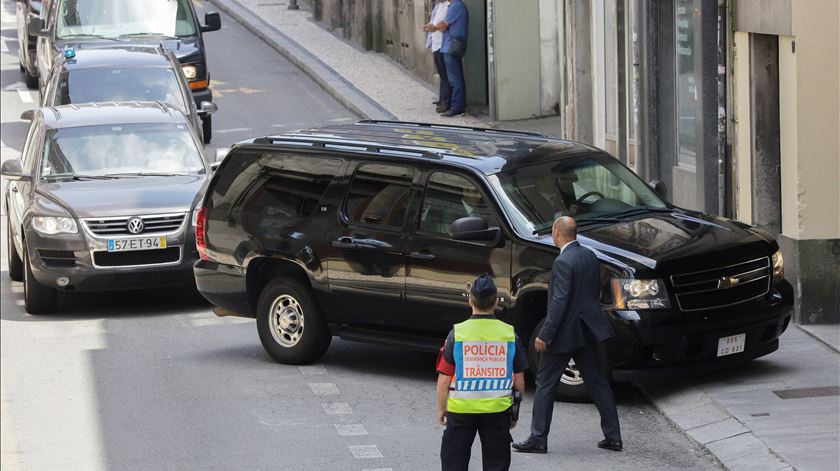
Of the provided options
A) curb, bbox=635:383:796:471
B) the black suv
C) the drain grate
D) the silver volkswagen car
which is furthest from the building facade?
the silver volkswagen car

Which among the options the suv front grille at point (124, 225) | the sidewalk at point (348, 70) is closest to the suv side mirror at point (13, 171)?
the suv front grille at point (124, 225)

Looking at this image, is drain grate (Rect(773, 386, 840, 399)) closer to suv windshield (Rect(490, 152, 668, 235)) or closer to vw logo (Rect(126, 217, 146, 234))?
suv windshield (Rect(490, 152, 668, 235))

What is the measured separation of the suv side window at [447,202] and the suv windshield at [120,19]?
13.8 meters

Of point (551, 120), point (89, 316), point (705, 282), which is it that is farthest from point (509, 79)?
point (705, 282)

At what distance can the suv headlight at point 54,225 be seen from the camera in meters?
15.4

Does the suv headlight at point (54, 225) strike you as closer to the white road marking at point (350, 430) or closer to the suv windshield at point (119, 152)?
the suv windshield at point (119, 152)


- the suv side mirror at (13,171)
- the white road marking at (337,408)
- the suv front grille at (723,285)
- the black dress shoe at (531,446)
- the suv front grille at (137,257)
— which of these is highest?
the suv side mirror at (13,171)

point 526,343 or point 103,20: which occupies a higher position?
point 103,20

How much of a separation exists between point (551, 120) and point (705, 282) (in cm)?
1367

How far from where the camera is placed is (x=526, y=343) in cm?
1153

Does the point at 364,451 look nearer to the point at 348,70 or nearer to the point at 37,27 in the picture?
the point at 37,27

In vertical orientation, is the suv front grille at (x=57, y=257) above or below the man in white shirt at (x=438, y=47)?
below

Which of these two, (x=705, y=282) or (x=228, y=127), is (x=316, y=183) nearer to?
(x=705, y=282)

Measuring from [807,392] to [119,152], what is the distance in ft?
27.0
